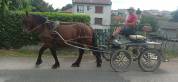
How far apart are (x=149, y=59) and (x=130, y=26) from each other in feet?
3.90

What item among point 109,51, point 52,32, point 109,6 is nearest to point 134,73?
point 109,51

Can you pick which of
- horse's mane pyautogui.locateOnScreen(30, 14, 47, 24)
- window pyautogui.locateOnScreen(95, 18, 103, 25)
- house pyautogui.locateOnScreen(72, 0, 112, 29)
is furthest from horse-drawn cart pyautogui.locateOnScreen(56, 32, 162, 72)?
house pyautogui.locateOnScreen(72, 0, 112, 29)

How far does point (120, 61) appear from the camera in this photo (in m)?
12.2

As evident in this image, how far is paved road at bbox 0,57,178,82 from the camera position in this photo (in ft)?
36.0

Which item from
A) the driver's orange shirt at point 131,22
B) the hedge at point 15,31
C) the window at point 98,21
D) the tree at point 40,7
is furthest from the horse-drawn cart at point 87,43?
the window at point 98,21

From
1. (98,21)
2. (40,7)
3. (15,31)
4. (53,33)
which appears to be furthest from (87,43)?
(98,21)

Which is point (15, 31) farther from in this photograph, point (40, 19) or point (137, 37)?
point (137, 37)

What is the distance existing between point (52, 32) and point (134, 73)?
8.80ft

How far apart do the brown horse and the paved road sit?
463mm

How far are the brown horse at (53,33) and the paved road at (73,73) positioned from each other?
463 millimetres

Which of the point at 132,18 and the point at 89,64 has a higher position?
the point at 132,18

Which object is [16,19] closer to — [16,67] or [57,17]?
[57,17]

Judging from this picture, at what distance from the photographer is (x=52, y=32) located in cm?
1241

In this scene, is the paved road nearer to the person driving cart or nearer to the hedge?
the person driving cart
